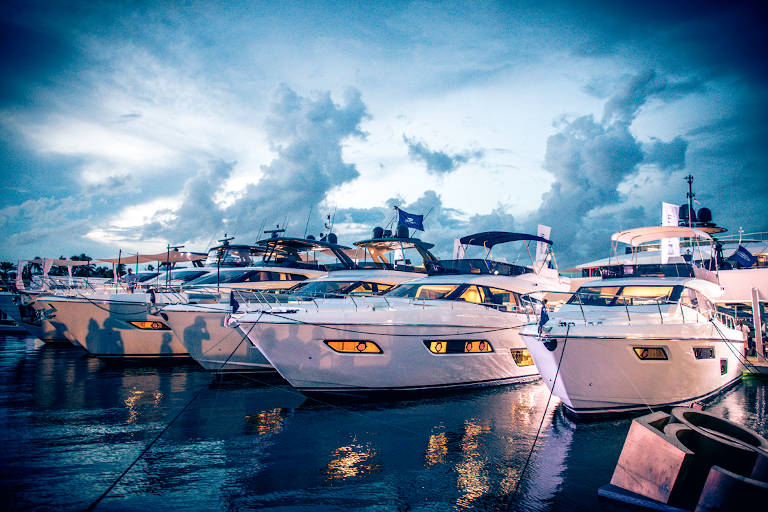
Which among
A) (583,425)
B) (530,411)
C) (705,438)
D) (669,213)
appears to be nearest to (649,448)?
(705,438)

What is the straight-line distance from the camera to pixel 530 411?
945 cm

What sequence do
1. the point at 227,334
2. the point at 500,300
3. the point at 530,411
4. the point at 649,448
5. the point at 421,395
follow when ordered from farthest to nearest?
the point at 227,334 → the point at 500,300 → the point at 421,395 → the point at 530,411 → the point at 649,448

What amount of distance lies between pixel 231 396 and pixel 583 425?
7.39 m

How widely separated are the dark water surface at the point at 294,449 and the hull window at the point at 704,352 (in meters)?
1.23

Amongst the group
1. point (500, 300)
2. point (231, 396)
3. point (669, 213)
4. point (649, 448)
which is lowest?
point (231, 396)

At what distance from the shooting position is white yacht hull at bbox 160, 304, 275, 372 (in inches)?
484

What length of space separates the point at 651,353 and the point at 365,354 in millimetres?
5253

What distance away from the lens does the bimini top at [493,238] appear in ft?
45.2

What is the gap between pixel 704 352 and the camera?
30.0 feet

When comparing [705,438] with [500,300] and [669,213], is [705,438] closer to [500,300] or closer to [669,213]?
[500,300]

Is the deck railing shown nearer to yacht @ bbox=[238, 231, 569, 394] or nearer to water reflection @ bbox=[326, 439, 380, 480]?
yacht @ bbox=[238, 231, 569, 394]

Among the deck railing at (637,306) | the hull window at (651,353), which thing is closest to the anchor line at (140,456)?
the deck railing at (637,306)

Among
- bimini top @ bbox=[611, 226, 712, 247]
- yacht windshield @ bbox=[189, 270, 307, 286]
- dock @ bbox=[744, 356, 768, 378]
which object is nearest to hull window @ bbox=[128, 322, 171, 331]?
yacht windshield @ bbox=[189, 270, 307, 286]

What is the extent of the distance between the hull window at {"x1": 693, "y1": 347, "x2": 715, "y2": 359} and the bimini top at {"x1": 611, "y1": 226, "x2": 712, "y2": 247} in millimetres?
3674
